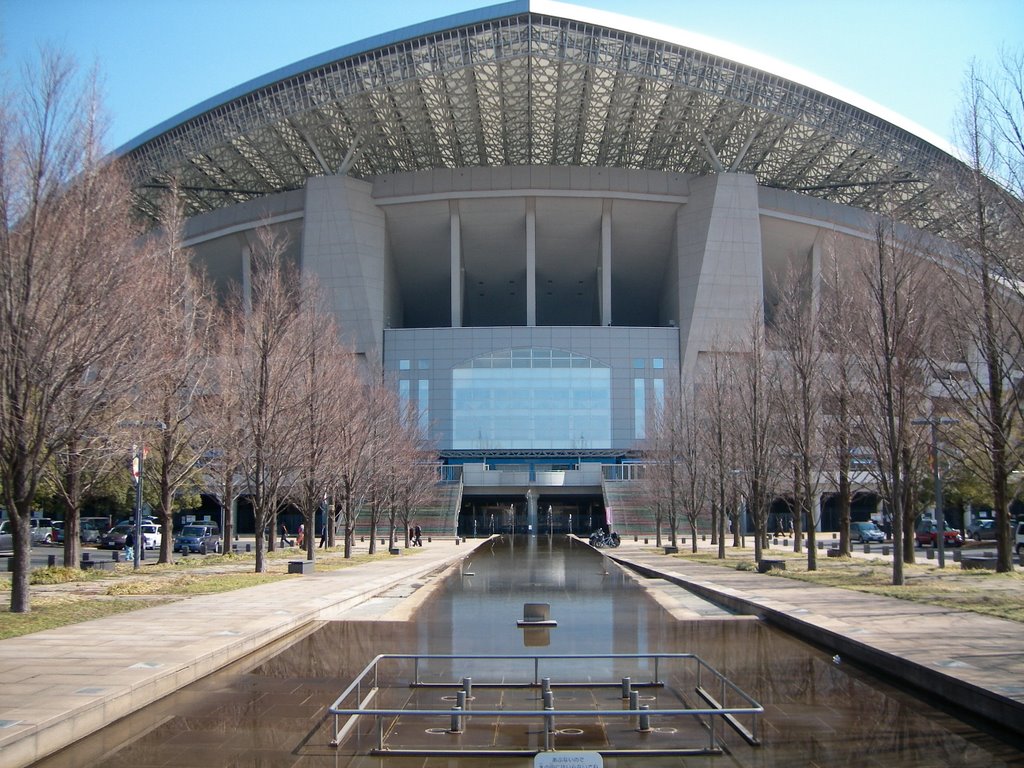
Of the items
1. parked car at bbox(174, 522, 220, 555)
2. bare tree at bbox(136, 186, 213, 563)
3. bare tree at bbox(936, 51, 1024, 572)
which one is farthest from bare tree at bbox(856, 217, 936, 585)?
parked car at bbox(174, 522, 220, 555)

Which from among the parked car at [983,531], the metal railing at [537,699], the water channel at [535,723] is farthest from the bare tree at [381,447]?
the parked car at [983,531]

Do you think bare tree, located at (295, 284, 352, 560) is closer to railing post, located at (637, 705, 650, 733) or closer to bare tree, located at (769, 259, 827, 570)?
bare tree, located at (769, 259, 827, 570)

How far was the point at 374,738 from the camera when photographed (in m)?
8.23

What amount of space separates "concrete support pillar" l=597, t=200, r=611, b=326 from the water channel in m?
63.1

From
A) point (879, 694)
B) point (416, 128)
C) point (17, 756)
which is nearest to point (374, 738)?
point (17, 756)

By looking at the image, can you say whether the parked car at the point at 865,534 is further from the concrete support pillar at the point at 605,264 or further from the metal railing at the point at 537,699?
the metal railing at the point at 537,699

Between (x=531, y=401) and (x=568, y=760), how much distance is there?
250 feet

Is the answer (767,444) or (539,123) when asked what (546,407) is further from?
(767,444)

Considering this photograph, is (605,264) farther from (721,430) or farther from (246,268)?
(721,430)

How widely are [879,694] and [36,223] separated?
1563 centimetres

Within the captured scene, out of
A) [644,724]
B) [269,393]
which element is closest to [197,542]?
[269,393]

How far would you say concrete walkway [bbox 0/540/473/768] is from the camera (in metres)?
7.79

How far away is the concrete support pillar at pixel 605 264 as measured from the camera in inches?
3051

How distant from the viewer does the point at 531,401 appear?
270ft
